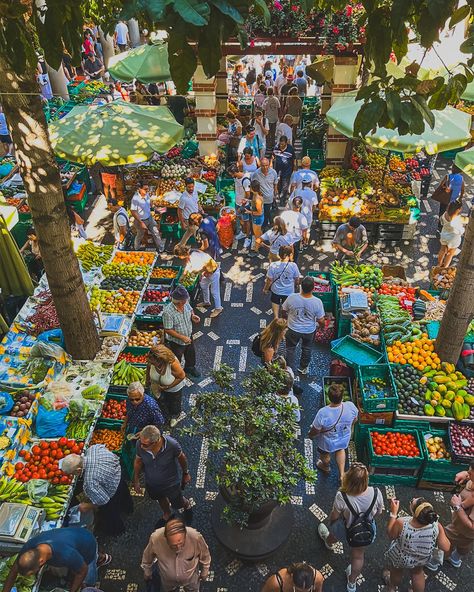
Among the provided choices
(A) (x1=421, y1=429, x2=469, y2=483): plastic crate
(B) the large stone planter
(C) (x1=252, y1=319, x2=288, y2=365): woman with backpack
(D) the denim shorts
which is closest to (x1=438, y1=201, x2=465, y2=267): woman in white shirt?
(D) the denim shorts

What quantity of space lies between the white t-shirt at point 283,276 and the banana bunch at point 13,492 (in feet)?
14.6

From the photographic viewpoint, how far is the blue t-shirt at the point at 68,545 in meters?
4.78

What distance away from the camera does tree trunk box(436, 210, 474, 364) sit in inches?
265

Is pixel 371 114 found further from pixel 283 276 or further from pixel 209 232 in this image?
pixel 209 232

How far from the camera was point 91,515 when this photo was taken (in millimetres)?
5793

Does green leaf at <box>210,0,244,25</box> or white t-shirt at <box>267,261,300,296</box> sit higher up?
green leaf at <box>210,0,244,25</box>

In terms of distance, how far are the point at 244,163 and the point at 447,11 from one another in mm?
8911

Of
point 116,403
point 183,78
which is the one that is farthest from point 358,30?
point 183,78

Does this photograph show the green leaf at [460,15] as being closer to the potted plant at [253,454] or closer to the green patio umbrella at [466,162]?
the potted plant at [253,454]

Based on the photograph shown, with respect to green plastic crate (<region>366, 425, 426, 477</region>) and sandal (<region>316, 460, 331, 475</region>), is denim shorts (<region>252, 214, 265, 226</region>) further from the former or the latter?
sandal (<region>316, 460, 331, 475</region>)

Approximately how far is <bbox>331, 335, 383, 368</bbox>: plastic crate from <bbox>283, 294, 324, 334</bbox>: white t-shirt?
504 mm

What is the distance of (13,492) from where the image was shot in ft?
19.1

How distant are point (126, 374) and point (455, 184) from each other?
735 centimetres

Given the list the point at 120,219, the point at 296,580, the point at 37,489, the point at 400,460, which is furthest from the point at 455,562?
the point at 120,219
